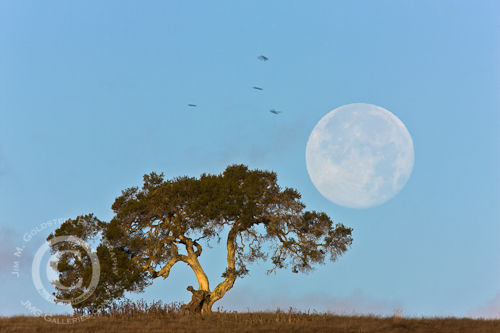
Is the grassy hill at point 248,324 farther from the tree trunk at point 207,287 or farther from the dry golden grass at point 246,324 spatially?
the tree trunk at point 207,287

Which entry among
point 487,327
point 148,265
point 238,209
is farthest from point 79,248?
point 487,327

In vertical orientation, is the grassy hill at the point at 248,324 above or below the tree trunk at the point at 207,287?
below

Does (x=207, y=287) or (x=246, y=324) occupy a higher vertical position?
(x=207, y=287)

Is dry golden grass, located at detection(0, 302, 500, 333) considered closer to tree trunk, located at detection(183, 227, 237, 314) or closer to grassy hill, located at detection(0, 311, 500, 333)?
grassy hill, located at detection(0, 311, 500, 333)

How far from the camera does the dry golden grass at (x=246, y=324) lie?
24.2 metres

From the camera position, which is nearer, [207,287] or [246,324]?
[246,324]

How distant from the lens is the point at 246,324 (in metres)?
25.2

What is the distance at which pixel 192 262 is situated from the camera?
110 ft

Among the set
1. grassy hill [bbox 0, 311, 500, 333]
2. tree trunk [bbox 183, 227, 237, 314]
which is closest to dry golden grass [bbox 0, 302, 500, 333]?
grassy hill [bbox 0, 311, 500, 333]

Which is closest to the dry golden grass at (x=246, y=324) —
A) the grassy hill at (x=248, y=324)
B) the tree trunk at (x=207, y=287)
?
the grassy hill at (x=248, y=324)

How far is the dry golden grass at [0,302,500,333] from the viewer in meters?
24.2

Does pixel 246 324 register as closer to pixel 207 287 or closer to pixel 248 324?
pixel 248 324

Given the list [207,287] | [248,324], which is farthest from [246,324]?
[207,287]

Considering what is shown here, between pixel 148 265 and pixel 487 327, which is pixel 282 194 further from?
pixel 487 327
